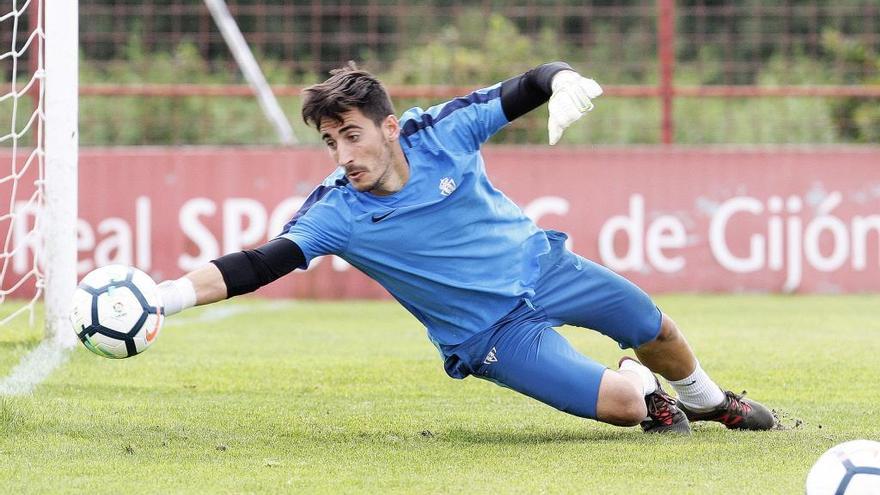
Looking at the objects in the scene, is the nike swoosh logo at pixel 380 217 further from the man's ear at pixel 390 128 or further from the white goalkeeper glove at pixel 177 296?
the white goalkeeper glove at pixel 177 296

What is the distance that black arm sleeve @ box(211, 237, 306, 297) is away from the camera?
5.25 meters

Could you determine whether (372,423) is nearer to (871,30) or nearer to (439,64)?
(439,64)

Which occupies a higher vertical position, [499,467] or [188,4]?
[188,4]

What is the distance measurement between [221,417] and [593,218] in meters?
7.47

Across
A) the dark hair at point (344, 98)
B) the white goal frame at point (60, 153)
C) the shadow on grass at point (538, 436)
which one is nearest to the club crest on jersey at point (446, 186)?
the dark hair at point (344, 98)

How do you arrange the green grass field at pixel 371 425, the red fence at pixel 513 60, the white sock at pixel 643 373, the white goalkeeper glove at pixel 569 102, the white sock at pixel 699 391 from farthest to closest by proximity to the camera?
the red fence at pixel 513 60, the white sock at pixel 699 391, the white sock at pixel 643 373, the white goalkeeper glove at pixel 569 102, the green grass field at pixel 371 425

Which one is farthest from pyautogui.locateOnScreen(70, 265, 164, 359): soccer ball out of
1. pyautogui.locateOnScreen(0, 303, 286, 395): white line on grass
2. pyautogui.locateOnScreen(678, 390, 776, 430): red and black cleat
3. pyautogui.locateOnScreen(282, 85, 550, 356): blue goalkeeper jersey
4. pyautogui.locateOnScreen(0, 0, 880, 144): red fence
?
pyautogui.locateOnScreen(0, 0, 880, 144): red fence

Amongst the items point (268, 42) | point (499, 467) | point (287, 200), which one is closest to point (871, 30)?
point (268, 42)

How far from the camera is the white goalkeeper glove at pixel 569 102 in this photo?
18.1 feet

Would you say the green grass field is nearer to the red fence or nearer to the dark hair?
the dark hair

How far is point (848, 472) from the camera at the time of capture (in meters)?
4.33

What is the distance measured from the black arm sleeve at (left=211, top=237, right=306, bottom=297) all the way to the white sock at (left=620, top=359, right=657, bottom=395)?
150 cm

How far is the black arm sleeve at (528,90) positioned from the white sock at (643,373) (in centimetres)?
112

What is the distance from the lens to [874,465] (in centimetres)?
437
